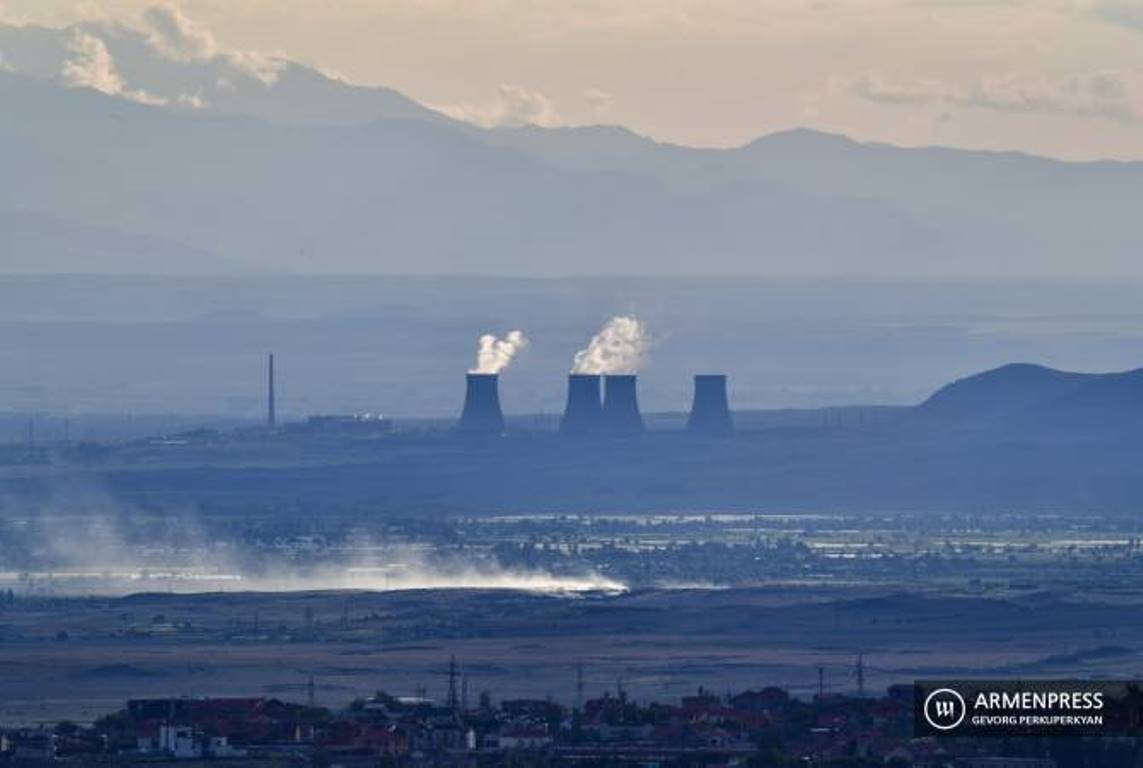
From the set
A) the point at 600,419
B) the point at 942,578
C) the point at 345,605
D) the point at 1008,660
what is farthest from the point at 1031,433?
the point at 1008,660

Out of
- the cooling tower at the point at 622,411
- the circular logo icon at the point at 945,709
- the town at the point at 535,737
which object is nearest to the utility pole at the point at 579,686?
the town at the point at 535,737

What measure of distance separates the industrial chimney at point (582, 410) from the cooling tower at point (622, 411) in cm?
26

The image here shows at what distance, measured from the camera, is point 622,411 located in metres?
174

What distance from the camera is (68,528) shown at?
144 m

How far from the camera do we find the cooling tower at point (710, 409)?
176 metres

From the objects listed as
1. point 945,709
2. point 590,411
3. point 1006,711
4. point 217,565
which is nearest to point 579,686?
point 945,709

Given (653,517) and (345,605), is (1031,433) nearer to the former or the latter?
(653,517)

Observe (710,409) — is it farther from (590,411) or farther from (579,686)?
(579,686)

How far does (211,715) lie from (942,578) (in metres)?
49.3

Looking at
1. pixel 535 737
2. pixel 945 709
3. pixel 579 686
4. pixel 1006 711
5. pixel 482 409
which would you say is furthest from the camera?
pixel 482 409

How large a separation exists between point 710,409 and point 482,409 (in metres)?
7.94

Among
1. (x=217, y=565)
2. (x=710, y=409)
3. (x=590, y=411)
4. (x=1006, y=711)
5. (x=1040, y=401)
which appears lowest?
(x=1006, y=711)

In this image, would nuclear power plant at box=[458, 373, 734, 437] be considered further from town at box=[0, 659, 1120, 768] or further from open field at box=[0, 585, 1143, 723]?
town at box=[0, 659, 1120, 768]

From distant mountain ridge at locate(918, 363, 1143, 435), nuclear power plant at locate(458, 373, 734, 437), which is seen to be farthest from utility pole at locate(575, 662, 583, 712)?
distant mountain ridge at locate(918, 363, 1143, 435)
